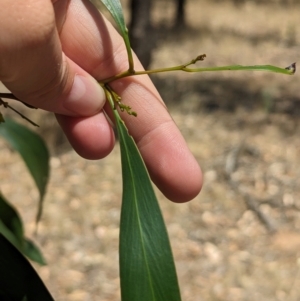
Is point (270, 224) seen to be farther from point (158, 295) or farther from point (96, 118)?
point (158, 295)

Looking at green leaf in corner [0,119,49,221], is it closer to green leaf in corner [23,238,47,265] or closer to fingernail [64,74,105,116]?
green leaf in corner [23,238,47,265]

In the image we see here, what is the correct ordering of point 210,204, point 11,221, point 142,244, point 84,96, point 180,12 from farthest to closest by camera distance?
point 180,12 → point 210,204 → point 11,221 → point 84,96 → point 142,244

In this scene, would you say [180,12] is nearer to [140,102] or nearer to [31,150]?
[31,150]

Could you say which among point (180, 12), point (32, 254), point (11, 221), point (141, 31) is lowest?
point (32, 254)

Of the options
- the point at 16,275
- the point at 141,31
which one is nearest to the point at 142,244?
the point at 16,275

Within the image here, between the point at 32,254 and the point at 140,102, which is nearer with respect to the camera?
the point at 140,102

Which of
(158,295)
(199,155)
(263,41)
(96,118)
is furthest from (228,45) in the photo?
(158,295)

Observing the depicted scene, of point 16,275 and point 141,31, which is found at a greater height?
point 141,31
